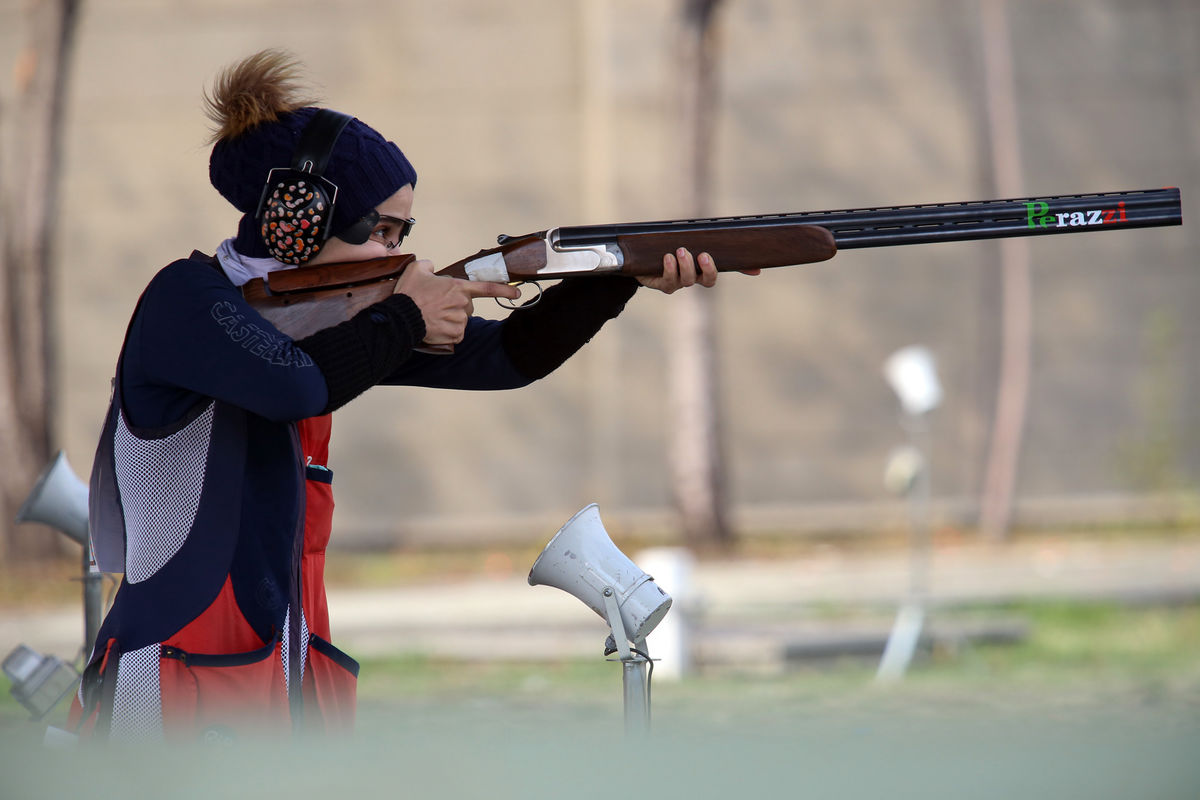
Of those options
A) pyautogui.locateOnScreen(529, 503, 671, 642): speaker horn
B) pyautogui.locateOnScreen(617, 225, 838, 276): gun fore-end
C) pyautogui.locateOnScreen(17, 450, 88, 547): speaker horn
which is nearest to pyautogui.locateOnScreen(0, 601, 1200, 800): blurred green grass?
pyautogui.locateOnScreen(529, 503, 671, 642): speaker horn

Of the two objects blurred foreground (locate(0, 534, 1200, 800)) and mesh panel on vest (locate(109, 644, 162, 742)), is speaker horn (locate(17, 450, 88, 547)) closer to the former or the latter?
blurred foreground (locate(0, 534, 1200, 800))

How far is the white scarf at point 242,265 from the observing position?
2.47 meters

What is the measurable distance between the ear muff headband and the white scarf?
0.06m

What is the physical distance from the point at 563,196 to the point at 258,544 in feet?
35.7

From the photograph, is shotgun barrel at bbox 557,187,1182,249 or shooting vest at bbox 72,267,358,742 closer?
shooting vest at bbox 72,267,358,742

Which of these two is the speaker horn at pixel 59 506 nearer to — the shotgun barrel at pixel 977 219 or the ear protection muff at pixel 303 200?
the ear protection muff at pixel 303 200

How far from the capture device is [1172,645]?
8.15 m

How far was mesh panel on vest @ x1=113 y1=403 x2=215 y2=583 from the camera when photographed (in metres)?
2.22

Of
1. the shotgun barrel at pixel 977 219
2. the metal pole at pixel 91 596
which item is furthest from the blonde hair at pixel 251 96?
the metal pole at pixel 91 596

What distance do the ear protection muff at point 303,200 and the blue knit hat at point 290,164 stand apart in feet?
0.07

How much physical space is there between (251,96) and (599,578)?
107 cm

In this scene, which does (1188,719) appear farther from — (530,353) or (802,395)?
(802,395)

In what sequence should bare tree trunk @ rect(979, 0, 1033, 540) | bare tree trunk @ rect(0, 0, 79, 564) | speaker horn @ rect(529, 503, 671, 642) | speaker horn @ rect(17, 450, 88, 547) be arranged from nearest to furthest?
speaker horn @ rect(529, 503, 671, 642) → speaker horn @ rect(17, 450, 88, 547) → bare tree trunk @ rect(0, 0, 79, 564) → bare tree trunk @ rect(979, 0, 1033, 540)

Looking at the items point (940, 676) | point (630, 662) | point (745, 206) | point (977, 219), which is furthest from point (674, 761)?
point (745, 206)
